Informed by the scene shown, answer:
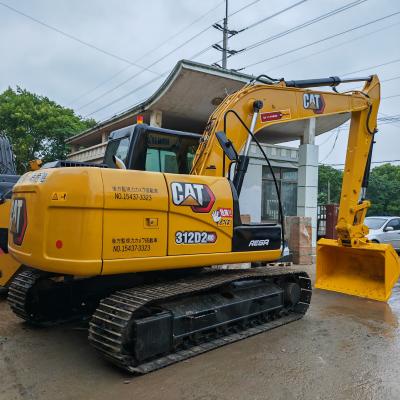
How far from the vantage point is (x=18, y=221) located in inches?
166

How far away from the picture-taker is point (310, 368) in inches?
157

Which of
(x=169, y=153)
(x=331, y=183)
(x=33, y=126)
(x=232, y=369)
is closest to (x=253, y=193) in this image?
(x=169, y=153)

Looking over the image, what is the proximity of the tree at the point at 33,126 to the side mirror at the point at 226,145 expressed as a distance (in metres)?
21.5

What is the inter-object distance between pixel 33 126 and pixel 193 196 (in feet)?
74.5

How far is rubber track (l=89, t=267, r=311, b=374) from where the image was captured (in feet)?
12.0

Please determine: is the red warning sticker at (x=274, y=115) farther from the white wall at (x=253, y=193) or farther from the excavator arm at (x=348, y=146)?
the white wall at (x=253, y=193)

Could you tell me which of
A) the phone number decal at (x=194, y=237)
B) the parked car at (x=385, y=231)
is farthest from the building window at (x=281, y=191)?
the phone number decal at (x=194, y=237)

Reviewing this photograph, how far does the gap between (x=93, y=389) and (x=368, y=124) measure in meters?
5.92

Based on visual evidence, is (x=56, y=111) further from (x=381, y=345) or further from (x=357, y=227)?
(x=381, y=345)

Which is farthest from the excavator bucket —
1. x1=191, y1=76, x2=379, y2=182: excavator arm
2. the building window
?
the building window

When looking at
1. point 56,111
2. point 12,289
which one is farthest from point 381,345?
point 56,111

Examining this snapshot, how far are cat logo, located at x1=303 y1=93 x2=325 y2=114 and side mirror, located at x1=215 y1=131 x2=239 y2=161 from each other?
6.38ft

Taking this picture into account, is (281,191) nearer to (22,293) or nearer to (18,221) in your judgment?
(22,293)

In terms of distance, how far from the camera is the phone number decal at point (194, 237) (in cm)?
427
